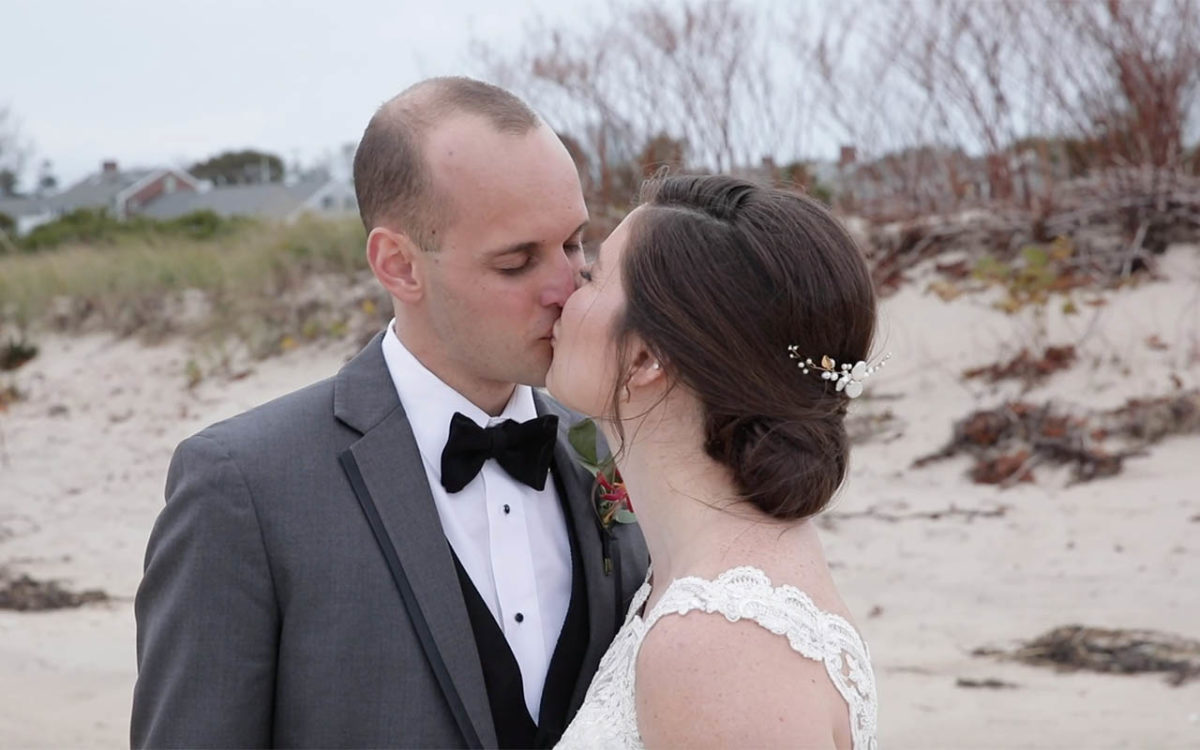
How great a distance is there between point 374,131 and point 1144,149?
8.08 metres

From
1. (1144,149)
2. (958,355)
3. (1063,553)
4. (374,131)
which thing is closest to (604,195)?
(958,355)

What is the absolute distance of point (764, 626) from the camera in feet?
7.41

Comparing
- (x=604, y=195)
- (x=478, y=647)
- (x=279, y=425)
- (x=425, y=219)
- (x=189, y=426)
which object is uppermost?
(x=425, y=219)

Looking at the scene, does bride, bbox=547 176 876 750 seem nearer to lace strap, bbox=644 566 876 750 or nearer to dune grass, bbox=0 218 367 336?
lace strap, bbox=644 566 876 750

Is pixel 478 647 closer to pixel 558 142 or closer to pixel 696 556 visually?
pixel 696 556

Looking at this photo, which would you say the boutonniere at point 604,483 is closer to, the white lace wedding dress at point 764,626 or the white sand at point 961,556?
the white lace wedding dress at point 764,626

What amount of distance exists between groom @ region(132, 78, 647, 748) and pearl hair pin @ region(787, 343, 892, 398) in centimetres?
50

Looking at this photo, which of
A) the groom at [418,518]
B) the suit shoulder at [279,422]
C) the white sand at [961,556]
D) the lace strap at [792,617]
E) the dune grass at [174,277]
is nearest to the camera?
the lace strap at [792,617]

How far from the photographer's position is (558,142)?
2.78m

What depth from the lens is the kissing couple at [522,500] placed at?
7.64ft

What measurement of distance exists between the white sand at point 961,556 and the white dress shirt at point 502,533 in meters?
3.39

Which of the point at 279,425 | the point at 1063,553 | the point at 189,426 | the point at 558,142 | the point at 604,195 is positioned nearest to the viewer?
the point at 279,425

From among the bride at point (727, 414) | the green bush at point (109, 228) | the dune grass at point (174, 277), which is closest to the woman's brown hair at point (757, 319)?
the bride at point (727, 414)

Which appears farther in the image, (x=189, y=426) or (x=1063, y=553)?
(x=189, y=426)
